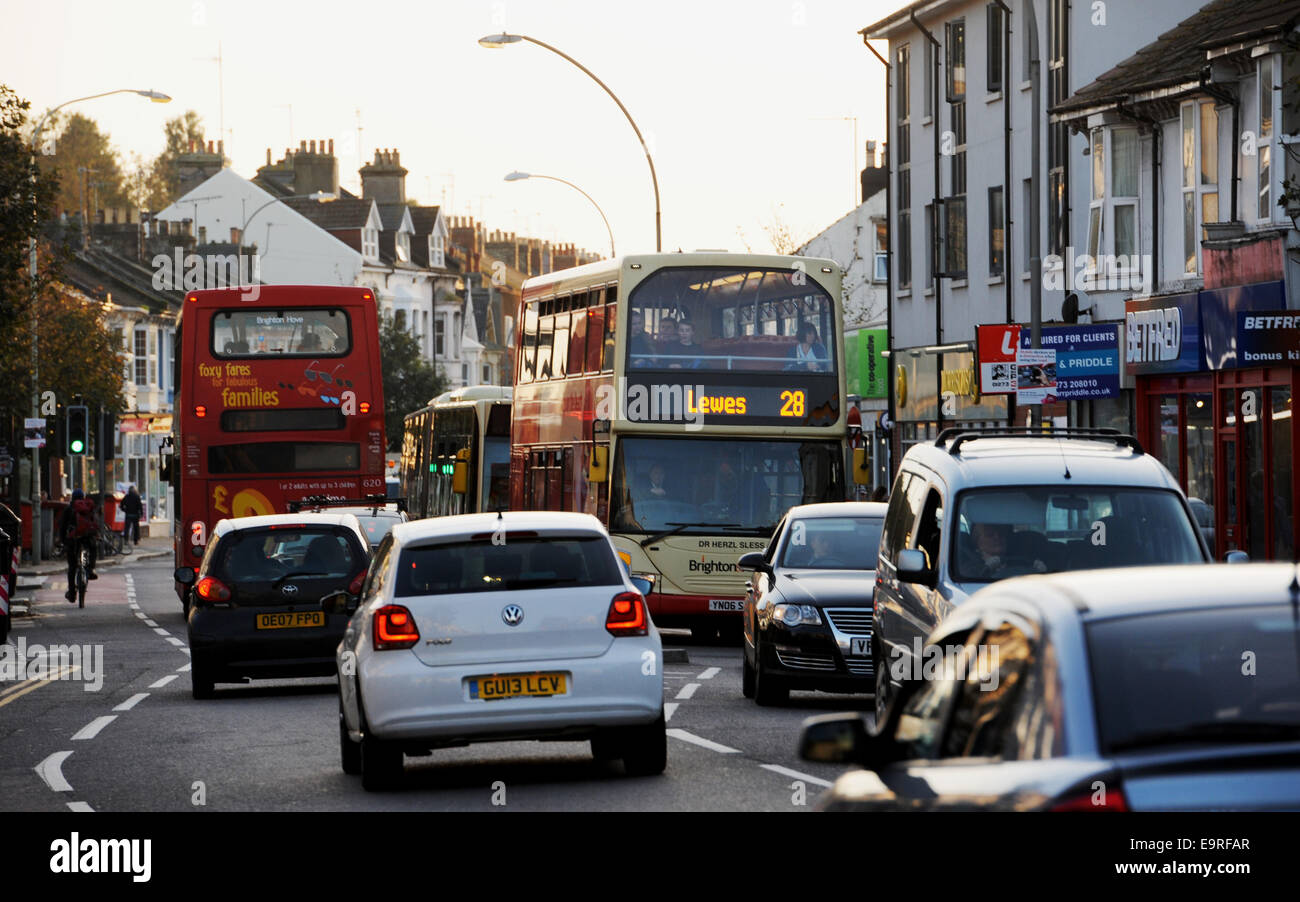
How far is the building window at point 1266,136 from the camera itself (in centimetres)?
2988

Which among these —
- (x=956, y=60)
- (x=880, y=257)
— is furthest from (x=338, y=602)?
(x=880, y=257)

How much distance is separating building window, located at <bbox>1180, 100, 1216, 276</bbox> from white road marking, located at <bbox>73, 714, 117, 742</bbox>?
19682 millimetres

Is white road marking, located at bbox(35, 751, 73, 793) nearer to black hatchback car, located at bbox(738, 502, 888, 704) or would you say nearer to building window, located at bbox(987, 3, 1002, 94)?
black hatchback car, located at bbox(738, 502, 888, 704)

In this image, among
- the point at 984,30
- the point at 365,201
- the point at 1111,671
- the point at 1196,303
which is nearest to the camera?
the point at 1111,671

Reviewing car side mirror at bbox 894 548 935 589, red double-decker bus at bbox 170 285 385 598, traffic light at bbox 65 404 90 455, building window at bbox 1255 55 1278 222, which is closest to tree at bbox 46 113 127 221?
traffic light at bbox 65 404 90 455

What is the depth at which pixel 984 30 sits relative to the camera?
4447 centimetres

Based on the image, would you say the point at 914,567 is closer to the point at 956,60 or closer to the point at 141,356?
the point at 956,60

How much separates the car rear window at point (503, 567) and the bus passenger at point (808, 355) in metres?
12.6

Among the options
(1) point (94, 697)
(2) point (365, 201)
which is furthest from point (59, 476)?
(1) point (94, 697)

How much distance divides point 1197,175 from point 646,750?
22.5 metres
